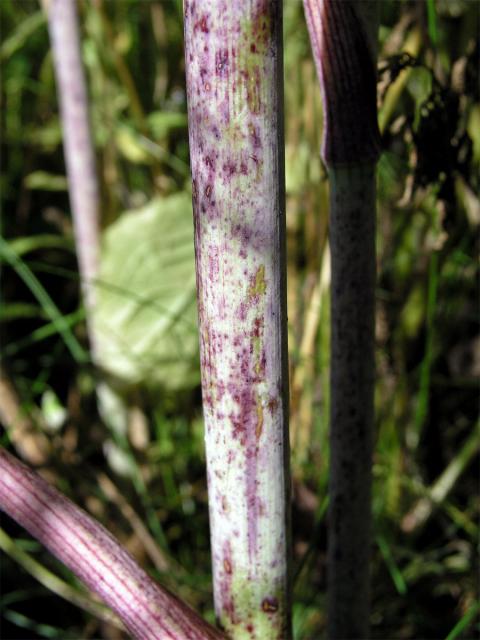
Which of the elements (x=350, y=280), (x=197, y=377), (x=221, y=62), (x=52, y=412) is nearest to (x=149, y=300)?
(x=197, y=377)

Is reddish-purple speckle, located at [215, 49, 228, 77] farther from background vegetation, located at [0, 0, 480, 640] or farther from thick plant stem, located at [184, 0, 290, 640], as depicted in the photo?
background vegetation, located at [0, 0, 480, 640]

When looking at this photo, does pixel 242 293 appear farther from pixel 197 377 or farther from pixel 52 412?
pixel 52 412

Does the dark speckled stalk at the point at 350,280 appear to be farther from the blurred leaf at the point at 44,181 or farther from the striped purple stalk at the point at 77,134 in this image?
the blurred leaf at the point at 44,181

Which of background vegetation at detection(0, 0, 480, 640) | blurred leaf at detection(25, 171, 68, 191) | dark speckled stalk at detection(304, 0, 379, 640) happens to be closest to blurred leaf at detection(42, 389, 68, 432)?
background vegetation at detection(0, 0, 480, 640)

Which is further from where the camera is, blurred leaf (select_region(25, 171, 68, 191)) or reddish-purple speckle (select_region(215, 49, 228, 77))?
blurred leaf (select_region(25, 171, 68, 191))

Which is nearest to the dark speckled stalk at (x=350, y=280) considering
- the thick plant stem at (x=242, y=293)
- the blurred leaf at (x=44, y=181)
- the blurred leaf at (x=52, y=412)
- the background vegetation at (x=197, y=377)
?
the thick plant stem at (x=242, y=293)

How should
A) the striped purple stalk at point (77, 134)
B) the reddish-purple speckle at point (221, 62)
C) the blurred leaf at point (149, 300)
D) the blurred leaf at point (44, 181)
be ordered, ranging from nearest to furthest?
the reddish-purple speckle at point (221, 62)
the striped purple stalk at point (77, 134)
the blurred leaf at point (149, 300)
the blurred leaf at point (44, 181)

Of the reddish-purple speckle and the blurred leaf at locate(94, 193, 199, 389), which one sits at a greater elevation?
the reddish-purple speckle
